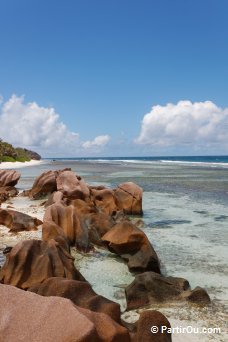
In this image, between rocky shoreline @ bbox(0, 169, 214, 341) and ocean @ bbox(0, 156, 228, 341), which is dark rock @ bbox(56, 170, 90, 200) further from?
ocean @ bbox(0, 156, 228, 341)

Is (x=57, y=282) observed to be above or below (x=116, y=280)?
above

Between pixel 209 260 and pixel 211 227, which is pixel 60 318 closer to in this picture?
pixel 209 260

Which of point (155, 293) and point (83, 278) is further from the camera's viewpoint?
point (83, 278)

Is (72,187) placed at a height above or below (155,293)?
above

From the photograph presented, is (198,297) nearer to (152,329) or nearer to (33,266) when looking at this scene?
(152,329)

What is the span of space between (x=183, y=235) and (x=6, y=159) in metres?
75.3

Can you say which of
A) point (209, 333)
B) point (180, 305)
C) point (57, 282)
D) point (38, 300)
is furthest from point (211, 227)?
point (38, 300)

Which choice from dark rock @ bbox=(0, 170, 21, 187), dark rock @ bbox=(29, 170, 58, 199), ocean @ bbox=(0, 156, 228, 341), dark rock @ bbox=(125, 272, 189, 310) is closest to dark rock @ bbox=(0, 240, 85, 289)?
ocean @ bbox=(0, 156, 228, 341)

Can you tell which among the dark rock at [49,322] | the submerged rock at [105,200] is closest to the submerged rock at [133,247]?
the dark rock at [49,322]

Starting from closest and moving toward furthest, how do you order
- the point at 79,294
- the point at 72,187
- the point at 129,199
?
the point at 79,294, the point at 129,199, the point at 72,187

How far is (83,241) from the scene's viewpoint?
42.0ft

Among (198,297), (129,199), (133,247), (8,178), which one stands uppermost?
(8,178)

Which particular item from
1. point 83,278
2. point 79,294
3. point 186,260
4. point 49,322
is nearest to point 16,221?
point 83,278

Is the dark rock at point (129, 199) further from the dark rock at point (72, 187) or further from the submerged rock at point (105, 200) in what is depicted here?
the dark rock at point (72, 187)
